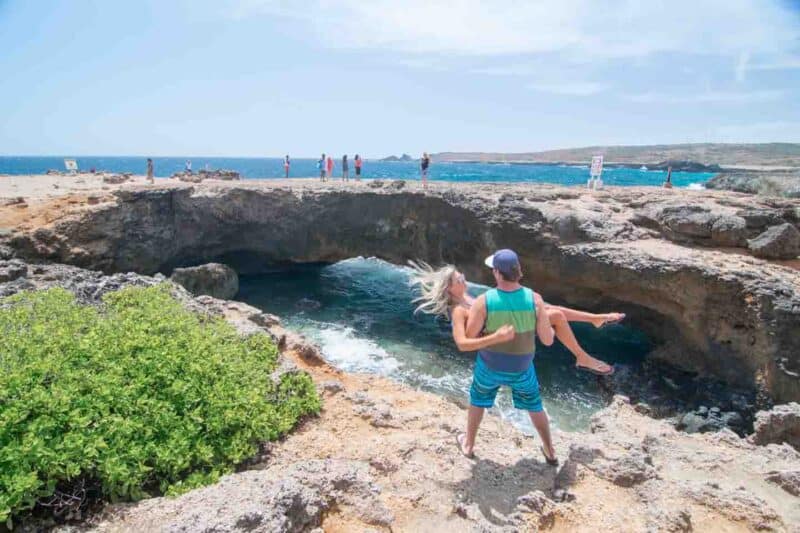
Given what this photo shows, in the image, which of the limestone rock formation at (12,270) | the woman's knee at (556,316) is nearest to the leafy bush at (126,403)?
the woman's knee at (556,316)

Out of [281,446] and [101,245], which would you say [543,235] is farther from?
[101,245]

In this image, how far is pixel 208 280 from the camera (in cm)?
1897

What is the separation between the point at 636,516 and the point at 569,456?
106 centimetres

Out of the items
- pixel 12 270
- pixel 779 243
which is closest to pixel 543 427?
pixel 779 243

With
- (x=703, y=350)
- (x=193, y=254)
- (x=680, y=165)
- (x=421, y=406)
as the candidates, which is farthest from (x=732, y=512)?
(x=680, y=165)

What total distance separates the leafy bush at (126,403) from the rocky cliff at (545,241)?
1060 cm

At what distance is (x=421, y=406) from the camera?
312 inches

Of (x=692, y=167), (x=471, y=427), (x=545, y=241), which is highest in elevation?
(x=692, y=167)

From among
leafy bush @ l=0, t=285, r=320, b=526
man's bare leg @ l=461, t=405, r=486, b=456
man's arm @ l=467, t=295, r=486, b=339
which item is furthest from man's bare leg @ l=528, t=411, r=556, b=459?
A: leafy bush @ l=0, t=285, r=320, b=526

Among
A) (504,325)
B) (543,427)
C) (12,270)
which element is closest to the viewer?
(504,325)

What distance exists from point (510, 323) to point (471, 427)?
1.51 meters

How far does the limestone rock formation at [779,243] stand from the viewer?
A: 1234cm

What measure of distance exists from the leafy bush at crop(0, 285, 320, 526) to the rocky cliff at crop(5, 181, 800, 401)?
10.6m

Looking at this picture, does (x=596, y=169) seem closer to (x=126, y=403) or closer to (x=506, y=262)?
(x=506, y=262)
